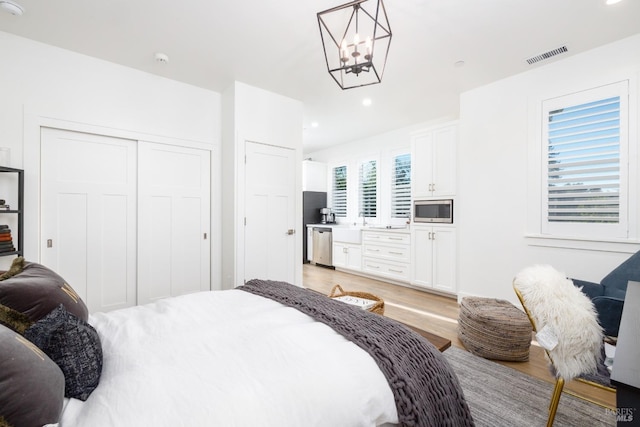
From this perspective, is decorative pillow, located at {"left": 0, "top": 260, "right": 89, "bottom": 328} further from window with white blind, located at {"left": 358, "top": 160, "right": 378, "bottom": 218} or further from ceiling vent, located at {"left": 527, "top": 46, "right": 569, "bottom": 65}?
window with white blind, located at {"left": 358, "top": 160, "right": 378, "bottom": 218}

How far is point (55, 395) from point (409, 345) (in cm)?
116

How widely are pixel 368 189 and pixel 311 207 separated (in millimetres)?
1433

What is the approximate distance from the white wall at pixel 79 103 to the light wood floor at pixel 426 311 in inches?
87.1

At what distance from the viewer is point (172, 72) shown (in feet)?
10.3

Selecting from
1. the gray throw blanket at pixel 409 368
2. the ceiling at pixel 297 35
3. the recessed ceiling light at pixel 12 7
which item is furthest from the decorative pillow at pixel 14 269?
the recessed ceiling light at pixel 12 7

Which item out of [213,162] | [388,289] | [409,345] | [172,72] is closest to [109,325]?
[409,345]

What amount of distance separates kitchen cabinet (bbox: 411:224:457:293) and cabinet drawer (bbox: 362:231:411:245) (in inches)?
7.1

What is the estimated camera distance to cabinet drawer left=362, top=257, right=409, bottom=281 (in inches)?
178

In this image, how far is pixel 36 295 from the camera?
0.97 metres

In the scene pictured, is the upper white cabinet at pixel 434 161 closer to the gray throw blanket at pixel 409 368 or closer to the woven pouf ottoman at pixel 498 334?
the woven pouf ottoman at pixel 498 334

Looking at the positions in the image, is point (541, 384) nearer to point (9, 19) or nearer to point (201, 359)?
point (201, 359)

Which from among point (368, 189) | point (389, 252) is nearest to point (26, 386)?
point (389, 252)

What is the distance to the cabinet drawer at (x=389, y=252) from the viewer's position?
177 inches

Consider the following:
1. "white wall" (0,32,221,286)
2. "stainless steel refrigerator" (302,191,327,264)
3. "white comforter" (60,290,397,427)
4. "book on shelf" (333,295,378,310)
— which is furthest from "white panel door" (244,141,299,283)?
"stainless steel refrigerator" (302,191,327,264)
